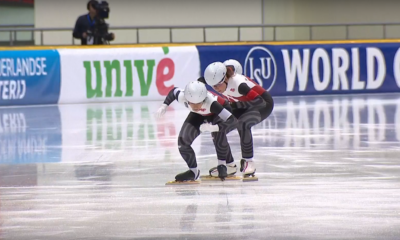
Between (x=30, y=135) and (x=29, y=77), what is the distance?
5.27 m

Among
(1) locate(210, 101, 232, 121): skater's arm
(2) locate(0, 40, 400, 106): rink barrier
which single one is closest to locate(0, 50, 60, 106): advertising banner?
(2) locate(0, 40, 400, 106): rink barrier

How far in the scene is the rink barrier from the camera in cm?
1741

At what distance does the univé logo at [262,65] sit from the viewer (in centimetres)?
1886

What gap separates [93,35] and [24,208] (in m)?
10.9

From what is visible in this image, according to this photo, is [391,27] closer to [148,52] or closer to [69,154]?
[148,52]

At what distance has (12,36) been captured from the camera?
58.3ft

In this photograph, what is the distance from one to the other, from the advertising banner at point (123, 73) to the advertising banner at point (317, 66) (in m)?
0.75

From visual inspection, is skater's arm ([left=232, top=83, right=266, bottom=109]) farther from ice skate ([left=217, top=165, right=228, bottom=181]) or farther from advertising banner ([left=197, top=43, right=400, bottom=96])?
advertising banner ([left=197, top=43, right=400, bottom=96])

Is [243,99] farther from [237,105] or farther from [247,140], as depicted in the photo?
[247,140]

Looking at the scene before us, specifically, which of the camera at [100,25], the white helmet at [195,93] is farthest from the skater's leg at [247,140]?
the camera at [100,25]

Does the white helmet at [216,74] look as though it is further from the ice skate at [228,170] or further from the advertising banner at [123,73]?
the advertising banner at [123,73]

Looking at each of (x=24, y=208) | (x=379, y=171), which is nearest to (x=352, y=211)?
(x=379, y=171)

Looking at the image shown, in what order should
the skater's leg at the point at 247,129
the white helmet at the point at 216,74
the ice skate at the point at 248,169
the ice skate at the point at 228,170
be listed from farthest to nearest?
the ice skate at the point at 228,170 → the skater's leg at the point at 247,129 → the ice skate at the point at 248,169 → the white helmet at the point at 216,74

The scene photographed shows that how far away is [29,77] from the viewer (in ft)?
56.8
